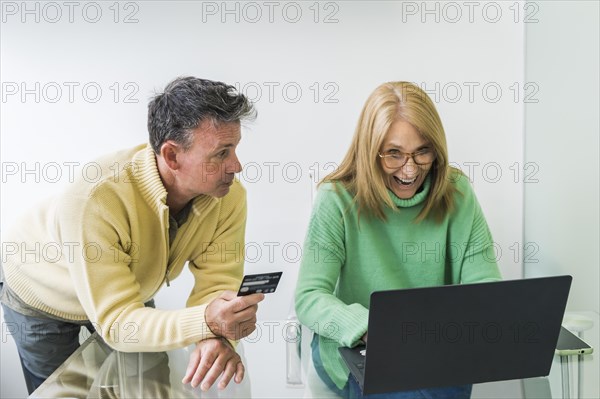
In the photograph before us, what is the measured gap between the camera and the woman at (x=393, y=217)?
188cm

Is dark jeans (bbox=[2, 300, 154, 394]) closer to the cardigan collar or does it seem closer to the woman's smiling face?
the cardigan collar

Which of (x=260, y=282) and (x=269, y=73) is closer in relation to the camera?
(x=260, y=282)

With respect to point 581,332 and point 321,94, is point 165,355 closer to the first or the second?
point 581,332

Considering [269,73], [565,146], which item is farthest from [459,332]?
[269,73]

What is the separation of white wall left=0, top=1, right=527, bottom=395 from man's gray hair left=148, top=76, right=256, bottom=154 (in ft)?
3.72

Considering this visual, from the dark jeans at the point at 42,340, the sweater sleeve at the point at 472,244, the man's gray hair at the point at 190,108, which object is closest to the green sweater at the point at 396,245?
the sweater sleeve at the point at 472,244

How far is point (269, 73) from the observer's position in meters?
2.91

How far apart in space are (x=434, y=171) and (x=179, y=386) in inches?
34.3

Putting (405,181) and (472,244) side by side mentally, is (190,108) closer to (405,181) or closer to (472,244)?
(405,181)

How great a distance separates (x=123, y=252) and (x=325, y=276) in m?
0.50

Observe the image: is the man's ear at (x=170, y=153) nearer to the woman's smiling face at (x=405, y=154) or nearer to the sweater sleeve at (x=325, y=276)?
the sweater sleeve at (x=325, y=276)

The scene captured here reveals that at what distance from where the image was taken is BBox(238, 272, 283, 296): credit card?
1516 mm

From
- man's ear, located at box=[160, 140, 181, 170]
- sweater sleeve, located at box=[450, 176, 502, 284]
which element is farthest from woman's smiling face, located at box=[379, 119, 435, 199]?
man's ear, located at box=[160, 140, 181, 170]

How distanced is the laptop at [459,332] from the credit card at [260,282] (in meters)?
0.25
